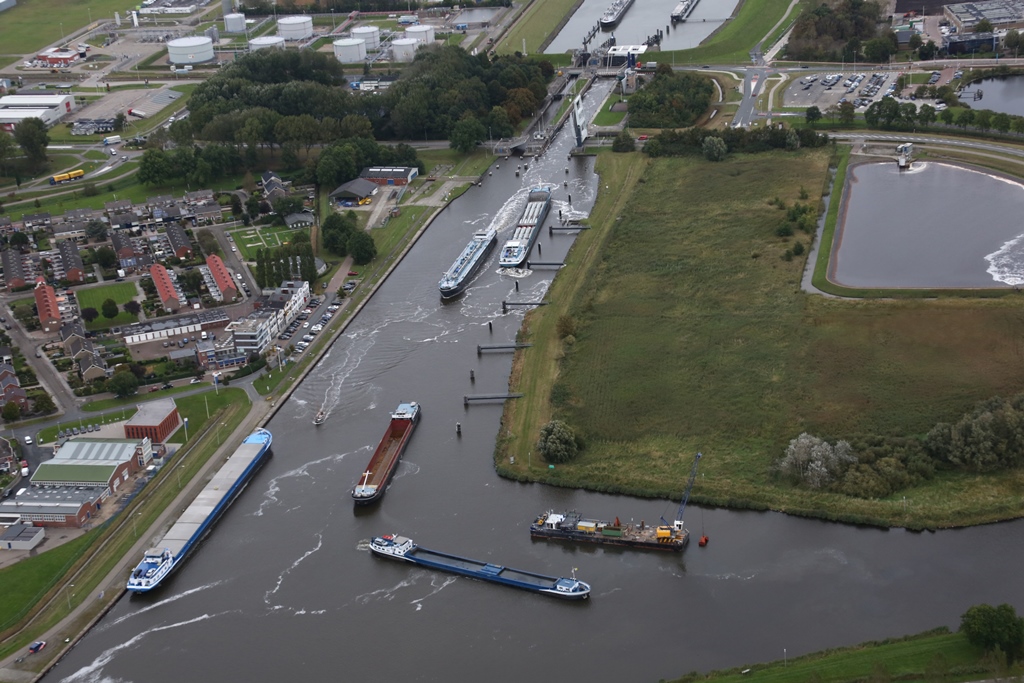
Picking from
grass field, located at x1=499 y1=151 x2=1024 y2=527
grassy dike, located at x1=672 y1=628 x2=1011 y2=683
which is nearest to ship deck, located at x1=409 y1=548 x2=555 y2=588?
grass field, located at x1=499 y1=151 x2=1024 y2=527

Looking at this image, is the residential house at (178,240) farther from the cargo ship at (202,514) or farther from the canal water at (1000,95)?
the canal water at (1000,95)

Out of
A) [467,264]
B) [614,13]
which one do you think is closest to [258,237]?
[467,264]

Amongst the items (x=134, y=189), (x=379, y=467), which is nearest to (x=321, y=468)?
(x=379, y=467)

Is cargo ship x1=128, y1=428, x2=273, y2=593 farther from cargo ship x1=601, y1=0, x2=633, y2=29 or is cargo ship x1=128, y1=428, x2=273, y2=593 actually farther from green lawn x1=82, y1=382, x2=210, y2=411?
cargo ship x1=601, y1=0, x2=633, y2=29

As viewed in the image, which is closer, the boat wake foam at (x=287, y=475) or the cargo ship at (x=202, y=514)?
the cargo ship at (x=202, y=514)

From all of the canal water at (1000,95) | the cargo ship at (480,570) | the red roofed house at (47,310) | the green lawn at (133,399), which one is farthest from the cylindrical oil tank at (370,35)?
the cargo ship at (480,570)

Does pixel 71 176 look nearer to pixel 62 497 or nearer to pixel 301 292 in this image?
pixel 301 292
